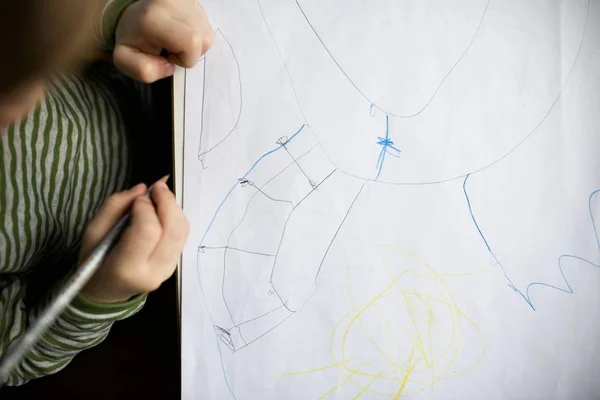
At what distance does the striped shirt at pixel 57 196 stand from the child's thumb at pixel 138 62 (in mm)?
35

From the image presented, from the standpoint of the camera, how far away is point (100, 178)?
353mm

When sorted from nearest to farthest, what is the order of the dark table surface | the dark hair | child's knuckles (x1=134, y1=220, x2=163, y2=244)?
the dark hair < child's knuckles (x1=134, y1=220, x2=163, y2=244) < the dark table surface

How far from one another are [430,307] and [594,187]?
0.16 m

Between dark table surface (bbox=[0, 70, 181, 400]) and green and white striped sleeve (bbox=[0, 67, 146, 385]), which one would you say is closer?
green and white striped sleeve (bbox=[0, 67, 146, 385])

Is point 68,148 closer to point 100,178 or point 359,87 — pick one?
point 100,178

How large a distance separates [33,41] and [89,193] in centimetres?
18

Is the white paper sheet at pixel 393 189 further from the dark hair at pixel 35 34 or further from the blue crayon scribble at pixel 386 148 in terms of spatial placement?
the dark hair at pixel 35 34

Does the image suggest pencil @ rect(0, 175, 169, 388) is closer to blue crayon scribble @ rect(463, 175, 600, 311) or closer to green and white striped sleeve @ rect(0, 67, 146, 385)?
green and white striped sleeve @ rect(0, 67, 146, 385)

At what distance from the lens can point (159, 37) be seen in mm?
299

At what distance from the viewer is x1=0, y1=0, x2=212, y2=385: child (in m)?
0.29

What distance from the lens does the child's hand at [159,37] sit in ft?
0.97

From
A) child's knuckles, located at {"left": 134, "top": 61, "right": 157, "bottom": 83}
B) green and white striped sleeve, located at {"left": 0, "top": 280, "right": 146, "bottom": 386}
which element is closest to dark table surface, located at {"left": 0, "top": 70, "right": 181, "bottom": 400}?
green and white striped sleeve, located at {"left": 0, "top": 280, "right": 146, "bottom": 386}

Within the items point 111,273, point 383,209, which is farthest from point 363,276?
point 111,273

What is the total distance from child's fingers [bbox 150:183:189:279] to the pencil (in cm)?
1
